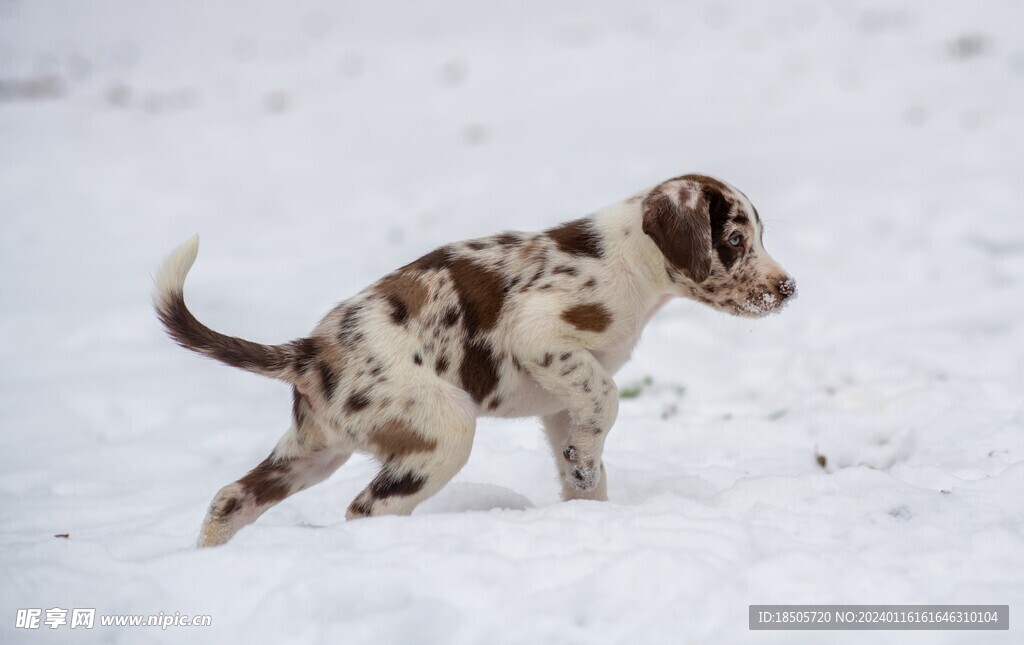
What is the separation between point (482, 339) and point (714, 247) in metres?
1.04

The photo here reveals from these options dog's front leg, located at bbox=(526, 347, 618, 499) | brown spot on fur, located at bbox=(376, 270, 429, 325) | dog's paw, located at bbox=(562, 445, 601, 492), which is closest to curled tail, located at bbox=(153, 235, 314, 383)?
brown spot on fur, located at bbox=(376, 270, 429, 325)

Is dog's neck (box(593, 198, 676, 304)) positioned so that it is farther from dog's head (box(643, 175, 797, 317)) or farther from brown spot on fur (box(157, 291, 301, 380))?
brown spot on fur (box(157, 291, 301, 380))

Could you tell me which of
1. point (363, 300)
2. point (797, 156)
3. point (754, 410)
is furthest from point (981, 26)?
point (363, 300)

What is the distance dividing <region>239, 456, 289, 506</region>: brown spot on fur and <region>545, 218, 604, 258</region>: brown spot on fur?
143 cm

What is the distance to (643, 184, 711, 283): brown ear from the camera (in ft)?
13.9

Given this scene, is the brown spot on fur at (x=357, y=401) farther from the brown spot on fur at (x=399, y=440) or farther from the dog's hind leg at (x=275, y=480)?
the dog's hind leg at (x=275, y=480)

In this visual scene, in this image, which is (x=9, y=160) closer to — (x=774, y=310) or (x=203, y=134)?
(x=203, y=134)

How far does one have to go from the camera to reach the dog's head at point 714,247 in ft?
14.0

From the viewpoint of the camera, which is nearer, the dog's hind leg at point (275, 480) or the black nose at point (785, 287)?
the dog's hind leg at point (275, 480)

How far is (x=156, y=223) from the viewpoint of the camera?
9.57 meters

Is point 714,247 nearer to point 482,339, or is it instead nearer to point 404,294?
point 482,339

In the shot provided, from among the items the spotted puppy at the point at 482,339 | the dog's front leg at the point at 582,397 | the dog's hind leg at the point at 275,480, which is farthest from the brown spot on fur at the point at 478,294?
the dog's hind leg at the point at 275,480

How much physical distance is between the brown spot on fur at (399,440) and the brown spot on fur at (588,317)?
76 centimetres

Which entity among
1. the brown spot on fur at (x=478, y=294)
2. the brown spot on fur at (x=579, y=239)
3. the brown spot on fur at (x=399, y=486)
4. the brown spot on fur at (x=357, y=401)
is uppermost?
the brown spot on fur at (x=579, y=239)
